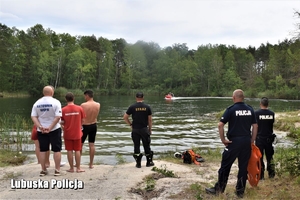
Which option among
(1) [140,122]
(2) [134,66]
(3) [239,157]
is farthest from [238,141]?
(2) [134,66]

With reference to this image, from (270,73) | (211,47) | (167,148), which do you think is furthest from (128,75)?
(167,148)

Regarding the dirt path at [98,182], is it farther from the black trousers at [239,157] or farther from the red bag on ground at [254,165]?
the red bag on ground at [254,165]

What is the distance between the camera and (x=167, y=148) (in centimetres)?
1357

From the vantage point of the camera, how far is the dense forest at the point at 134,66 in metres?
65.7

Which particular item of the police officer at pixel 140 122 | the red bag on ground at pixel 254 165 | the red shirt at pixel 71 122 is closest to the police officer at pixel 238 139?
the red bag on ground at pixel 254 165

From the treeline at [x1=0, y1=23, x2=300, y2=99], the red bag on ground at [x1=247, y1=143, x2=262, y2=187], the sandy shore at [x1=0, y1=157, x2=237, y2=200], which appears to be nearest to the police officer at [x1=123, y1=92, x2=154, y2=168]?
the sandy shore at [x1=0, y1=157, x2=237, y2=200]

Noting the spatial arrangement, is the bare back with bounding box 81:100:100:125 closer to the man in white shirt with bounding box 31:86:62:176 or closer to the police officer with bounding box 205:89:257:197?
the man in white shirt with bounding box 31:86:62:176

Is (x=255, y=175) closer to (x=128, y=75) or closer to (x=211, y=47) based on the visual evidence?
(x=128, y=75)

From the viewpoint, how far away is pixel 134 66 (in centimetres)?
8919

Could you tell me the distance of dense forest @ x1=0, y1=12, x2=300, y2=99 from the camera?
65.7 metres

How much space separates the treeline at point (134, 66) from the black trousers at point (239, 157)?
195ft

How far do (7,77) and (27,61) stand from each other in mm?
7443

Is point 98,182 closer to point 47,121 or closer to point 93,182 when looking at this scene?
point 93,182

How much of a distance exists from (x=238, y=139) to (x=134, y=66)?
84.6 meters
